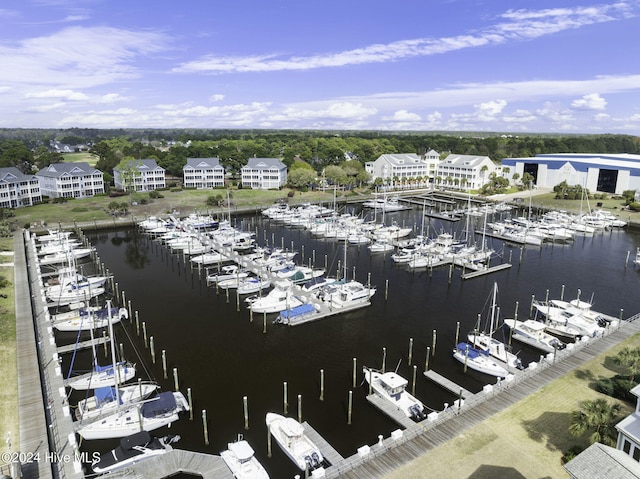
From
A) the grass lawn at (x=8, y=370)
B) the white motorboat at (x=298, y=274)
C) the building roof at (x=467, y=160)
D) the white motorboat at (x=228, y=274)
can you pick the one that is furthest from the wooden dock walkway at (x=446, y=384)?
the building roof at (x=467, y=160)

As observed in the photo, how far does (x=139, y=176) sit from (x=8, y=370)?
3761 inches

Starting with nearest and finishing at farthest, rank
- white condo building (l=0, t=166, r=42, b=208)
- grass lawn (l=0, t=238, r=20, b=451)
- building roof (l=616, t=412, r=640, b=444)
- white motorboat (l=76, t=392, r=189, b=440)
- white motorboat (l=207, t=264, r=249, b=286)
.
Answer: building roof (l=616, t=412, r=640, b=444)
grass lawn (l=0, t=238, r=20, b=451)
white motorboat (l=76, t=392, r=189, b=440)
white motorboat (l=207, t=264, r=249, b=286)
white condo building (l=0, t=166, r=42, b=208)

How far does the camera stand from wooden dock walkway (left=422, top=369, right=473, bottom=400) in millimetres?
35250

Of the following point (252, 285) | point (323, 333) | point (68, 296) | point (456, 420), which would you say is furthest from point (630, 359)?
point (68, 296)

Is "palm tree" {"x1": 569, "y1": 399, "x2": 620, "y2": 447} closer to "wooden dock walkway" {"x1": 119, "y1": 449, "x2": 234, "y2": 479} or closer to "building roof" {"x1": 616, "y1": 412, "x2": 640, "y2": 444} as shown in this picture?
"building roof" {"x1": 616, "y1": 412, "x2": 640, "y2": 444}

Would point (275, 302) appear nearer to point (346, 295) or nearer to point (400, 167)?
point (346, 295)

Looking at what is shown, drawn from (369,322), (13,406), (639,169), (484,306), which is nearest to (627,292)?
(484,306)

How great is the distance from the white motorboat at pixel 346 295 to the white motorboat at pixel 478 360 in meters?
14.3

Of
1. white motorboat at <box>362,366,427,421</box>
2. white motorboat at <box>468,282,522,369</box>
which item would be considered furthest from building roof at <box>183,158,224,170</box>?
white motorboat at <box>362,366,427,421</box>

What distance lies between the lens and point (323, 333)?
153 ft

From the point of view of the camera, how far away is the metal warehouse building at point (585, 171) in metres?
126

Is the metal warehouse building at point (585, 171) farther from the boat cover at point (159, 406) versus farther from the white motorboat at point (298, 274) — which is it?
the boat cover at point (159, 406)

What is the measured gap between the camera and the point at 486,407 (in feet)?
105

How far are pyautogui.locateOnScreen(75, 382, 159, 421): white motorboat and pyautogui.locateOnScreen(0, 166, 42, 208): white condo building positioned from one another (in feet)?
275
